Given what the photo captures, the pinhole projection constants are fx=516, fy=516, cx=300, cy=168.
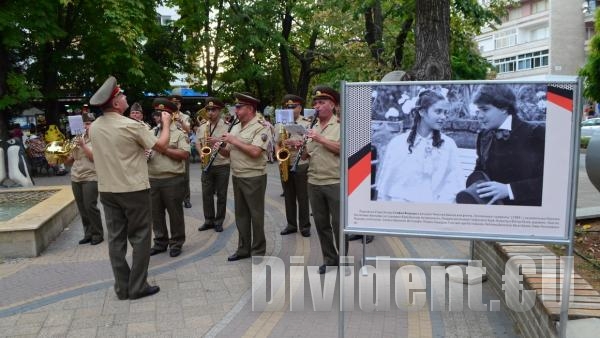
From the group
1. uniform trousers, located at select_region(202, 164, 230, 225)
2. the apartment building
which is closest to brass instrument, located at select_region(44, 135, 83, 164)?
uniform trousers, located at select_region(202, 164, 230, 225)

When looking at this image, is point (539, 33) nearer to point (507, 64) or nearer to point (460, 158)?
point (507, 64)

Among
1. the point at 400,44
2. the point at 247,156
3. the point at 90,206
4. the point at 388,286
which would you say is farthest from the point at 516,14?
the point at 388,286

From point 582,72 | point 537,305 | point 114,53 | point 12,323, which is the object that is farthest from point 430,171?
point 582,72

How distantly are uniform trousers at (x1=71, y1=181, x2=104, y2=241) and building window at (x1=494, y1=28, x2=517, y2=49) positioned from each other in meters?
52.3

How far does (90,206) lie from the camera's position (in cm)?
705

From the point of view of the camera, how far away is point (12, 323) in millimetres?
4445

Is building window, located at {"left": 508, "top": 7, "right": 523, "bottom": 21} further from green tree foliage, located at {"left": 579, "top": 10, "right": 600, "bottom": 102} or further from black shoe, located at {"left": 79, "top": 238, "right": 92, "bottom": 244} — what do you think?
black shoe, located at {"left": 79, "top": 238, "right": 92, "bottom": 244}

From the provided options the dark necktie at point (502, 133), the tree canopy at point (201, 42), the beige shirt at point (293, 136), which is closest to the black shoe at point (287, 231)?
the beige shirt at point (293, 136)

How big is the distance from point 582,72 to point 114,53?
16798mm

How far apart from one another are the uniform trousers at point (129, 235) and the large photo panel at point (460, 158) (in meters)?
2.24

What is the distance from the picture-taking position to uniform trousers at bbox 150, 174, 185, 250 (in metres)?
6.23

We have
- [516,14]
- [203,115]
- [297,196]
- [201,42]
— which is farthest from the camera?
[516,14]

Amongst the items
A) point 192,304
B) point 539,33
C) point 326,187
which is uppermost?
point 539,33

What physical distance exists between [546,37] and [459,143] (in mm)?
52032
